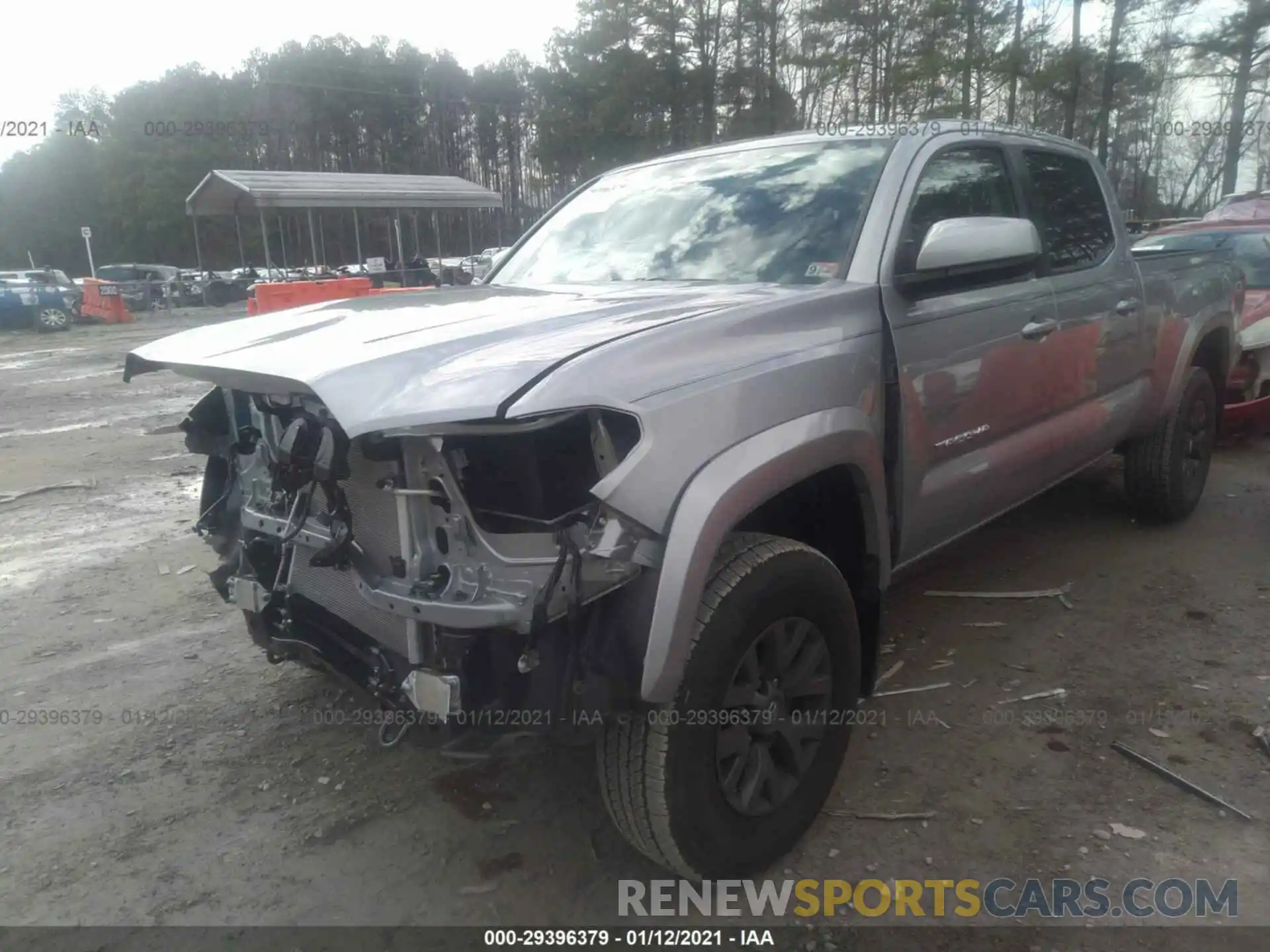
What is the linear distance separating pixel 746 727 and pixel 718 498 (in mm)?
636

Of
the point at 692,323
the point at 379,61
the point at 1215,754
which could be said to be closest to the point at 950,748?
the point at 1215,754

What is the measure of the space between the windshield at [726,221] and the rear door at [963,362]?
200 millimetres

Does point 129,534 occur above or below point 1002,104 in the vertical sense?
below

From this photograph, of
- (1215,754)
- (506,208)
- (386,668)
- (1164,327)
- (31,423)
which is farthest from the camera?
(506,208)

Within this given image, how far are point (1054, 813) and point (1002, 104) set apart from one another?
22073 millimetres

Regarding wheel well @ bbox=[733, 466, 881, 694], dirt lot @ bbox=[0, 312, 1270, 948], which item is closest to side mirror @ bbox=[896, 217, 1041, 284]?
wheel well @ bbox=[733, 466, 881, 694]

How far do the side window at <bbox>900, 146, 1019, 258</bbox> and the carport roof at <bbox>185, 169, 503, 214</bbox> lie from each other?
1891 cm

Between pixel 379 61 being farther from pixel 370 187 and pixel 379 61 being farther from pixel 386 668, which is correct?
pixel 386 668

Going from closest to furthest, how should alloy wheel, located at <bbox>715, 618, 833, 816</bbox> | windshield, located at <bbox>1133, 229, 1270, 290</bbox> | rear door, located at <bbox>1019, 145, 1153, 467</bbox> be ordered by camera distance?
alloy wheel, located at <bbox>715, 618, 833, 816</bbox> < rear door, located at <bbox>1019, 145, 1153, 467</bbox> < windshield, located at <bbox>1133, 229, 1270, 290</bbox>

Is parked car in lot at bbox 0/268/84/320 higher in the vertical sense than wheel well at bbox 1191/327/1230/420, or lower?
higher

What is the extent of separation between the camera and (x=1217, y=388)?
514 centimetres

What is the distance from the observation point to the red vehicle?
20.6 ft

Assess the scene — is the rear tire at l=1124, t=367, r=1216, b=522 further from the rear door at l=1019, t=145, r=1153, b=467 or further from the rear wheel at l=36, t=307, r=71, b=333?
the rear wheel at l=36, t=307, r=71, b=333

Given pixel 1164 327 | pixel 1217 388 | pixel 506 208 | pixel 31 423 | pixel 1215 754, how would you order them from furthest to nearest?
pixel 506 208, pixel 31 423, pixel 1217 388, pixel 1164 327, pixel 1215 754
